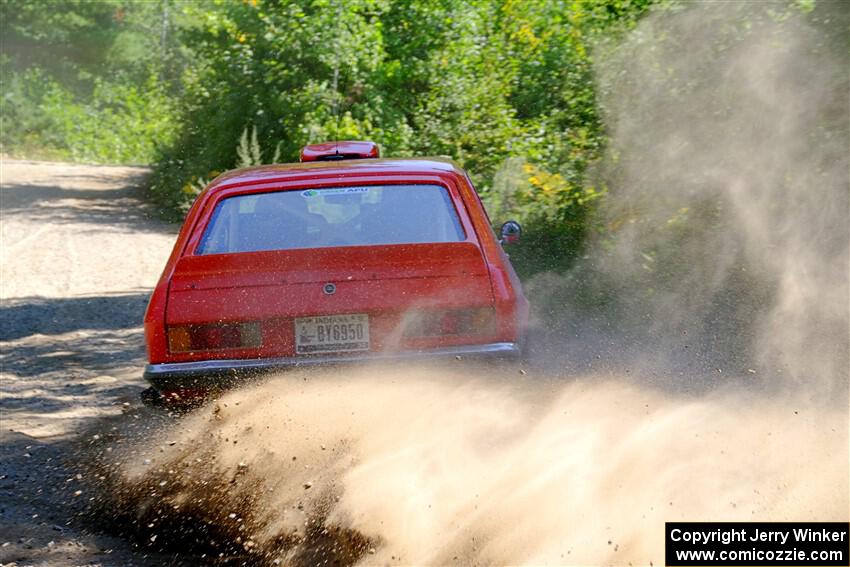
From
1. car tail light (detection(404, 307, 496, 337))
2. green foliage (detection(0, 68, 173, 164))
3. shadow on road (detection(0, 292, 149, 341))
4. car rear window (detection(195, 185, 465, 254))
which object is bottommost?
green foliage (detection(0, 68, 173, 164))

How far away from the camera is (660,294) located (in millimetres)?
10445

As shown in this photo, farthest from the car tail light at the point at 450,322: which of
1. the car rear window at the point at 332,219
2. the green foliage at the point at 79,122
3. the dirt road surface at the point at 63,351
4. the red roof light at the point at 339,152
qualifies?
the green foliage at the point at 79,122

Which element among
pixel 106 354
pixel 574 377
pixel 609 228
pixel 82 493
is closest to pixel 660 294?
pixel 609 228

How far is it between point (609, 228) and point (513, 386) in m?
5.50

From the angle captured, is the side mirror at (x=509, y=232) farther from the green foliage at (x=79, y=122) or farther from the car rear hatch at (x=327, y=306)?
the green foliage at (x=79, y=122)

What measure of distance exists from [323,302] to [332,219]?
2.30ft

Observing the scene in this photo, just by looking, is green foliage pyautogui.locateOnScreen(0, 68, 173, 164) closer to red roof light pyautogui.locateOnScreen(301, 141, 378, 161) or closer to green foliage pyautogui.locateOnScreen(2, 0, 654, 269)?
green foliage pyautogui.locateOnScreen(2, 0, 654, 269)

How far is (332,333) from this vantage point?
18.5ft

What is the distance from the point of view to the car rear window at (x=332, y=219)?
19.7ft

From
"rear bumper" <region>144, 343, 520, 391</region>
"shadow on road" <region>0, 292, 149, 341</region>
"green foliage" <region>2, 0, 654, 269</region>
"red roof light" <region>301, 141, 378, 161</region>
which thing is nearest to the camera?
"rear bumper" <region>144, 343, 520, 391</region>

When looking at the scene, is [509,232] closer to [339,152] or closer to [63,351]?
[339,152]

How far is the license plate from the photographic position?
5629mm

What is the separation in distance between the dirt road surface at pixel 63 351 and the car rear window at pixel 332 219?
1.56m

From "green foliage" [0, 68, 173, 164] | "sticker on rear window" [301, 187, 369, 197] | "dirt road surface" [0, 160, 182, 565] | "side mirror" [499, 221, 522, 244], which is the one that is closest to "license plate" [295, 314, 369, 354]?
"sticker on rear window" [301, 187, 369, 197]
